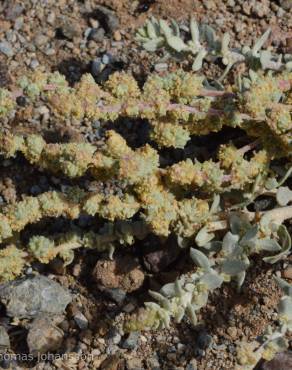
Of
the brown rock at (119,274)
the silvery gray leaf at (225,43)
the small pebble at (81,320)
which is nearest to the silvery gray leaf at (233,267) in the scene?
the brown rock at (119,274)

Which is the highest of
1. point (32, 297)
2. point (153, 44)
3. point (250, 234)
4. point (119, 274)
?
point (153, 44)

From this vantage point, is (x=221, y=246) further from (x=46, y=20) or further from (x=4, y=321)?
(x=46, y=20)

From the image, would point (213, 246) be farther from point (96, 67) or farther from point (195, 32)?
point (96, 67)

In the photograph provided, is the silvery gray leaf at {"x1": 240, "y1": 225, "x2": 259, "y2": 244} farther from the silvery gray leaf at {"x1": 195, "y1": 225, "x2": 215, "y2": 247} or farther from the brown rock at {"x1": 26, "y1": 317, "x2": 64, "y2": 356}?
the brown rock at {"x1": 26, "y1": 317, "x2": 64, "y2": 356}

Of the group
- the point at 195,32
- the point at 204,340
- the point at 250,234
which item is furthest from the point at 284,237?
the point at 195,32

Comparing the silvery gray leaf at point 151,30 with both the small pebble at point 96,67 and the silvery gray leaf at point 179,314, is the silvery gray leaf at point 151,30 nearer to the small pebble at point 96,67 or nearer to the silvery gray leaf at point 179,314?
the small pebble at point 96,67

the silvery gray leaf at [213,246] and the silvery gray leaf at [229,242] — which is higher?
the silvery gray leaf at [229,242]
